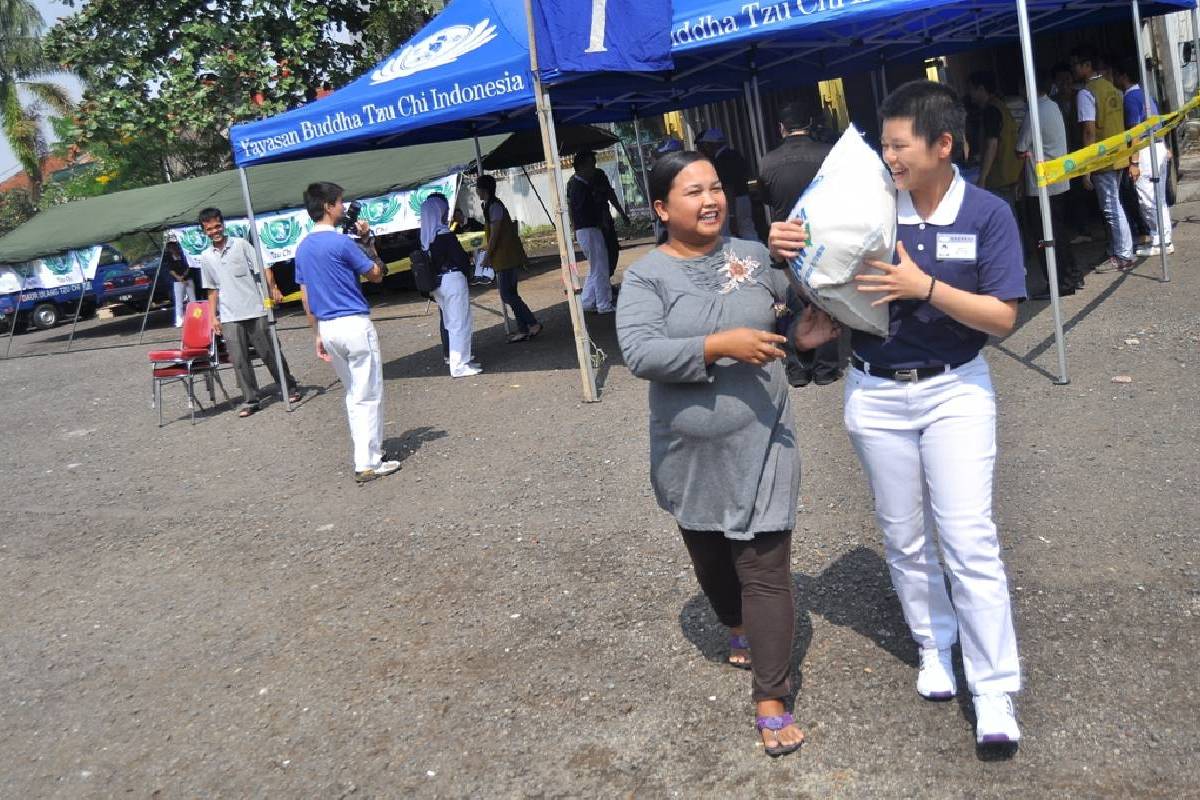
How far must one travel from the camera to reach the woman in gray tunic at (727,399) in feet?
10.3

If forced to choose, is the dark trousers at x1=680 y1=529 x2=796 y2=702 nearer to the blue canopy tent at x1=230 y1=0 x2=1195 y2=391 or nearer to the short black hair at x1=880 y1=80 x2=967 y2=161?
the short black hair at x1=880 y1=80 x2=967 y2=161

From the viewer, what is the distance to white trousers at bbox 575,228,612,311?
41.1ft

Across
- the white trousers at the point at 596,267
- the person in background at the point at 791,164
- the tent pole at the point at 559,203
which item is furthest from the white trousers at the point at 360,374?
the white trousers at the point at 596,267

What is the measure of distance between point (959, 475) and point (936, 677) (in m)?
0.74

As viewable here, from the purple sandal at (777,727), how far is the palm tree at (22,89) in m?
41.5

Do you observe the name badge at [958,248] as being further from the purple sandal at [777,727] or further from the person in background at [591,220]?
the person in background at [591,220]

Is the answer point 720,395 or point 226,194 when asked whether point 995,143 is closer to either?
point 720,395

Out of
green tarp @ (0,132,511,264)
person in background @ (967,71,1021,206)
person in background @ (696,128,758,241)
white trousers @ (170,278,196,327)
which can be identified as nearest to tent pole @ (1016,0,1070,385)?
person in background @ (967,71,1021,206)

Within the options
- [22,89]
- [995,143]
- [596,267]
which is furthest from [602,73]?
[22,89]

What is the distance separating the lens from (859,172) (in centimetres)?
280

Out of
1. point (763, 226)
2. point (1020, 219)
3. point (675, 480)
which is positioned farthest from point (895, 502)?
point (763, 226)

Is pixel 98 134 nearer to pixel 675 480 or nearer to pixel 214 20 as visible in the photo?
pixel 214 20

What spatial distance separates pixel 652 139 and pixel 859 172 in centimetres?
1989

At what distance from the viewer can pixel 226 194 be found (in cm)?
1889
